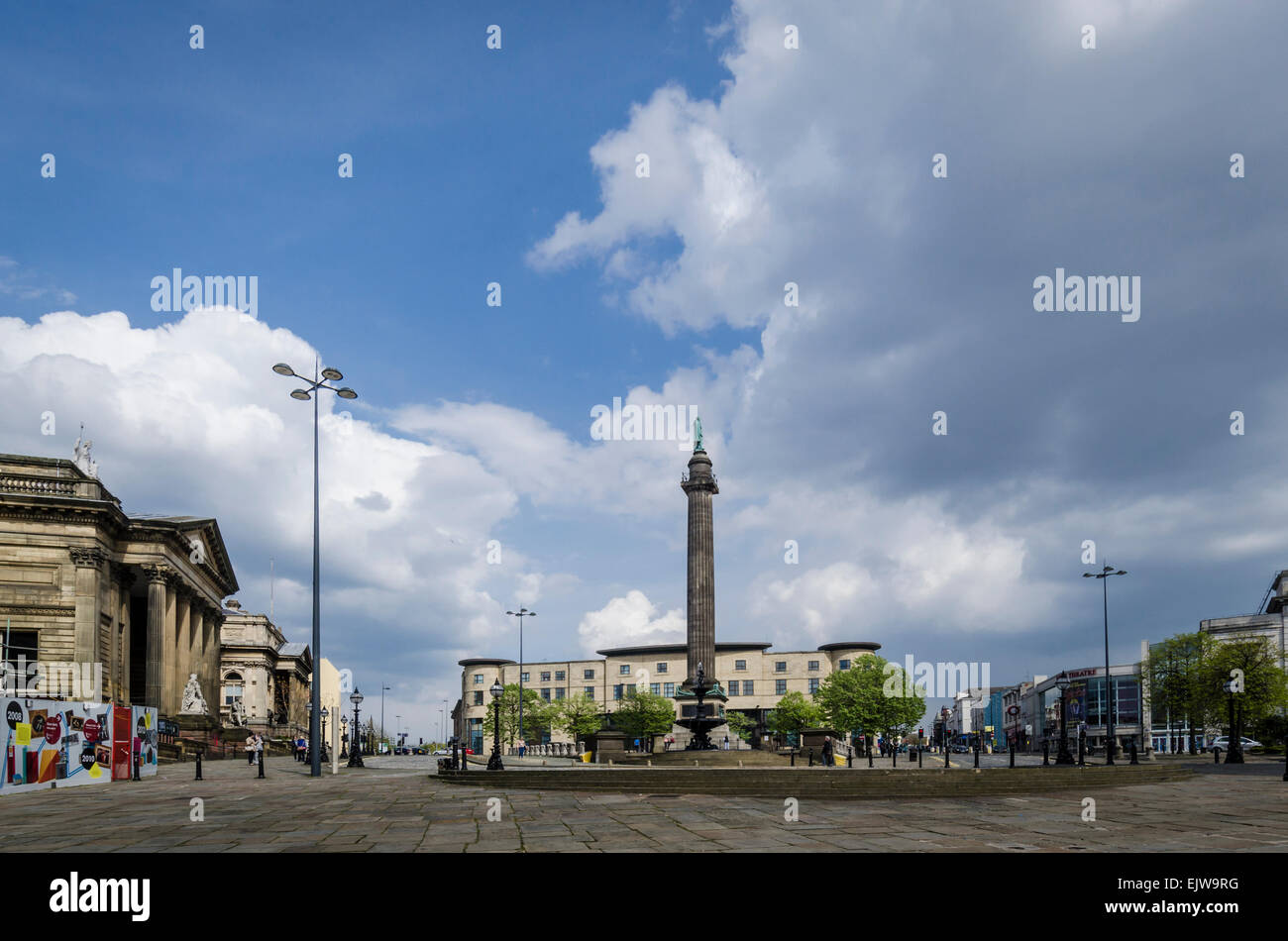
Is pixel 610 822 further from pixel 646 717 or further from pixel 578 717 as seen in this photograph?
pixel 578 717

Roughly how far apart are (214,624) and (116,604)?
1868 cm

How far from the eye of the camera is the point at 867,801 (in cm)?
2105

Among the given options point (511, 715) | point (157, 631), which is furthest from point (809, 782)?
point (511, 715)

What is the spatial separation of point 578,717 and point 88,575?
77389 mm

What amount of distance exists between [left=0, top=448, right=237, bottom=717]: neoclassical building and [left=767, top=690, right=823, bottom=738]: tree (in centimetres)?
7681

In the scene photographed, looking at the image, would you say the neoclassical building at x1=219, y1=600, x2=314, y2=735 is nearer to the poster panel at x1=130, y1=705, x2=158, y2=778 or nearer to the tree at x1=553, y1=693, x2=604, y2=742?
the tree at x1=553, y1=693, x2=604, y2=742

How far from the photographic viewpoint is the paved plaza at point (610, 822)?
39.7ft

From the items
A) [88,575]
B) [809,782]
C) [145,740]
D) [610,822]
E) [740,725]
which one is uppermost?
[88,575]

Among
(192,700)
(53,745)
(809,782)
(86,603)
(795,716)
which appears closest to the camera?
(809,782)

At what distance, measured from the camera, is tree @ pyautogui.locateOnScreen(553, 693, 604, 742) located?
119562 millimetres

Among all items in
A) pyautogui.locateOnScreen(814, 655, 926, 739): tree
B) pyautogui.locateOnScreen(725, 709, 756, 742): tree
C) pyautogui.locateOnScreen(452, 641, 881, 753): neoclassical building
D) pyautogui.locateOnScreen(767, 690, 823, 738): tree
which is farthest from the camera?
pyautogui.locateOnScreen(452, 641, 881, 753): neoclassical building

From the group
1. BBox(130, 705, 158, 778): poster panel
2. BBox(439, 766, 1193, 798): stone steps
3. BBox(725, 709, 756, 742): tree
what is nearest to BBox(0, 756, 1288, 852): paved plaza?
BBox(439, 766, 1193, 798): stone steps

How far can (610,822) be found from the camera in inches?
606
